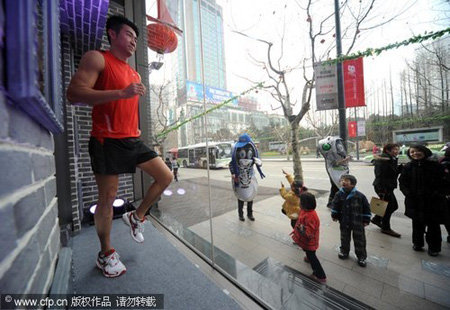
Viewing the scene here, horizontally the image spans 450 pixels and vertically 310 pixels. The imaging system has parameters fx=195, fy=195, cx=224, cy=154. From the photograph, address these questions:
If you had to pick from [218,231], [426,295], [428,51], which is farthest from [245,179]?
[428,51]

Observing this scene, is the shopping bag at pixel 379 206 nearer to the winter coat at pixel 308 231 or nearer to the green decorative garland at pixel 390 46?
the winter coat at pixel 308 231

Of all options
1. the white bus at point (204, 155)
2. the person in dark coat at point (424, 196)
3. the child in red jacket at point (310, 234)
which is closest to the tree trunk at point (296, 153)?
the person in dark coat at point (424, 196)

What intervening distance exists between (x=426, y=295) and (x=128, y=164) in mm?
2690

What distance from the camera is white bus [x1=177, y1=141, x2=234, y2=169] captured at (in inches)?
454

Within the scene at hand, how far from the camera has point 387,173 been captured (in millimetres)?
2930

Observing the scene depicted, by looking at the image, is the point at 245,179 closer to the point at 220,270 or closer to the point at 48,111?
the point at 220,270

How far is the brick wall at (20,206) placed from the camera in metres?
0.45

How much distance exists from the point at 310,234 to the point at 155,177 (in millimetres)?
1626

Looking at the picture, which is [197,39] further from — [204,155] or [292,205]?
[204,155]

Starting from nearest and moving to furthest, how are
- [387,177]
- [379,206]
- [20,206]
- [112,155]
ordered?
[20,206] < [112,155] < [379,206] < [387,177]

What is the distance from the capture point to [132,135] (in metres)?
1.39

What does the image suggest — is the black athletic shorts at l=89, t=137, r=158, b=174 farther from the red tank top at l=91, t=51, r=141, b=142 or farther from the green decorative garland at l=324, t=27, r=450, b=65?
the green decorative garland at l=324, t=27, r=450, b=65

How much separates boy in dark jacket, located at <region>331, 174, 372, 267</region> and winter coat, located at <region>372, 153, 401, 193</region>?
109cm

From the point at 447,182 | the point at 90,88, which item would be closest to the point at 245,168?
the point at 447,182
